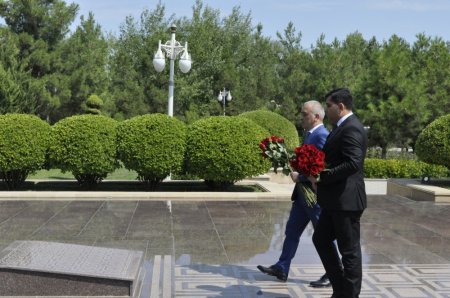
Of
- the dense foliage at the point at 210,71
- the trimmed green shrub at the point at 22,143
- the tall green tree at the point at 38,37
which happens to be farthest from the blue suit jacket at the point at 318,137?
the tall green tree at the point at 38,37

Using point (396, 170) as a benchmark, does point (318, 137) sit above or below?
above

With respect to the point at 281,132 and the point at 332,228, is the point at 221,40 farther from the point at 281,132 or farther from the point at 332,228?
the point at 332,228

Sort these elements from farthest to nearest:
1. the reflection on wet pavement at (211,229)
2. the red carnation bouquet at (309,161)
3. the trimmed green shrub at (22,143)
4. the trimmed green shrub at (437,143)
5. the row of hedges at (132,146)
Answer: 1. the trimmed green shrub at (437,143)
2. the row of hedges at (132,146)
3. the trimmed green shrub at (22,143)
4. the reflection on wet pavement at (211,229)
5. the red carnation bouquet at (309,161)

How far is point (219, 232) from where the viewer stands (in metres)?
8.09

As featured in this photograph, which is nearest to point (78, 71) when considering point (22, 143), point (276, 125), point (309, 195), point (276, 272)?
point (276, 125)

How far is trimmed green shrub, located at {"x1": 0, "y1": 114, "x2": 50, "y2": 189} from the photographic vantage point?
39.6 ft

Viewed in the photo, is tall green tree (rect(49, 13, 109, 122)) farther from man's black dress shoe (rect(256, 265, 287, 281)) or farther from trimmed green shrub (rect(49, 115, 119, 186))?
man's black dress shoe (rect(256, 265, 287, 281))

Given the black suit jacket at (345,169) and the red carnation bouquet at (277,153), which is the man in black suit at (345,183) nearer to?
the black suit jacket at (345,169)

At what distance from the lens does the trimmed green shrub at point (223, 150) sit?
488 inches

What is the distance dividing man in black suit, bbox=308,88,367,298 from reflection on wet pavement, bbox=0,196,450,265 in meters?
2.11

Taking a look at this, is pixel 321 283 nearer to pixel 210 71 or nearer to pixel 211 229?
pixel 211 229

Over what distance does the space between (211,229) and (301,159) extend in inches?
172

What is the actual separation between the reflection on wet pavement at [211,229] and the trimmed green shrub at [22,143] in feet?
5.39

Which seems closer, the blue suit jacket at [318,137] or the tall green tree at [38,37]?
the blue suit jacket at [318,137]
